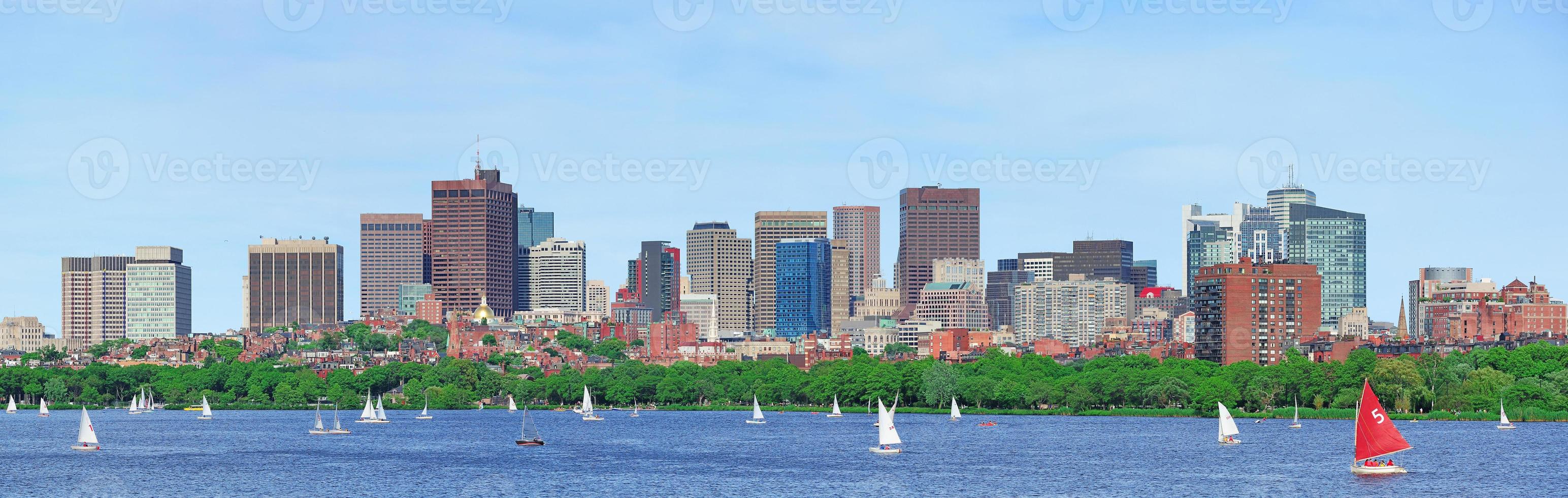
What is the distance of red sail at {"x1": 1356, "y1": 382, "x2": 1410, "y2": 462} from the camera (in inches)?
5025

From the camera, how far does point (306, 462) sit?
158 metres

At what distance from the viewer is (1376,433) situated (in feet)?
424

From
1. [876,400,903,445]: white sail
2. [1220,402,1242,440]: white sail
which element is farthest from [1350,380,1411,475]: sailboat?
[876,400,903,445]: white sail

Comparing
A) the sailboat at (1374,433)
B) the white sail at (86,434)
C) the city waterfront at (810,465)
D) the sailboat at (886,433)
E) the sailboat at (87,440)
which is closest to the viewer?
the sailboat at (1374,433)

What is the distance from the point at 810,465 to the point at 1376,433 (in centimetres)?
4236

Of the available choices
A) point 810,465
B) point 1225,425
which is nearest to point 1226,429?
point 1225,425

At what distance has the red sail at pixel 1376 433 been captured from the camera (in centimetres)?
12762

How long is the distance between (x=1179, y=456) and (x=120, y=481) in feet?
257

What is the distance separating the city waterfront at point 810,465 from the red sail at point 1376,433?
2375 mm

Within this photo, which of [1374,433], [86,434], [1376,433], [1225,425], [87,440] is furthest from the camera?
[86,434]

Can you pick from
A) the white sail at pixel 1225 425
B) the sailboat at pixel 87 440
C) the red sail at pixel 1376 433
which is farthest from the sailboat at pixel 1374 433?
the sailboat at pixel 87 440

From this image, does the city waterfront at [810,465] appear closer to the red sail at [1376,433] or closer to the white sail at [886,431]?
the white sail at [886,431]

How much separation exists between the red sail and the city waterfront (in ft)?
7.79

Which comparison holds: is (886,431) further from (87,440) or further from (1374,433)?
(87,440)
